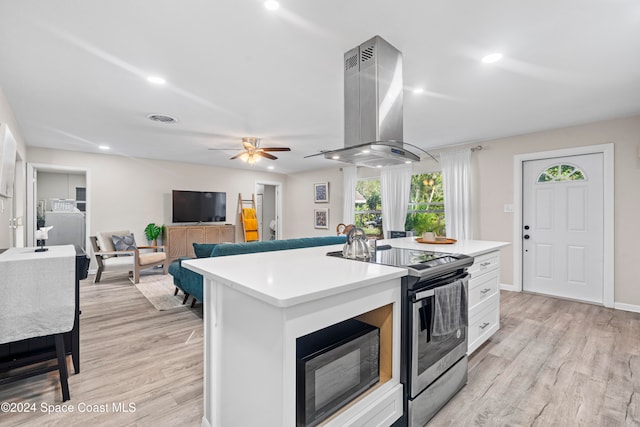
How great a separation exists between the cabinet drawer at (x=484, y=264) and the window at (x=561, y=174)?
2255 mm

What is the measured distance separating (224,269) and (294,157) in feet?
15.3

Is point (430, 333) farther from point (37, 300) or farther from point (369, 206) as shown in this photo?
point (369, 206)

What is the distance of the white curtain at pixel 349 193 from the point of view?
21.6 feet

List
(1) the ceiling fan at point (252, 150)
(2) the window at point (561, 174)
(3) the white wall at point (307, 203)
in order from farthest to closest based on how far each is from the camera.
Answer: (3) the white wall at point (307, 203), (1) the ceiling fan at point (252, 150), (2) the window at point (561, 174)

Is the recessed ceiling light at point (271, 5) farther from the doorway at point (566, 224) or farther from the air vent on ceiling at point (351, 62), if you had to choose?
the doorway at point (566, 224)

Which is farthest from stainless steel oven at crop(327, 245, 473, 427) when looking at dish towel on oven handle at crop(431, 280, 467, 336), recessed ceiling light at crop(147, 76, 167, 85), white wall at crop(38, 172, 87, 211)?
white wall at crop(38, 172, 87, 211)

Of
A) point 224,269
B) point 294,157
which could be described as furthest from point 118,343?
point 294,157

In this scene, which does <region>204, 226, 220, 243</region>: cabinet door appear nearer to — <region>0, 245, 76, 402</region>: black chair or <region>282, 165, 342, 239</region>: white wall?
<region>282, 165, 342, 239</region>: white wall

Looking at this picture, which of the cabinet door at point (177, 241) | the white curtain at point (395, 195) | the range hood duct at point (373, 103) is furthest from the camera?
the cabinet door at point (177, 241)

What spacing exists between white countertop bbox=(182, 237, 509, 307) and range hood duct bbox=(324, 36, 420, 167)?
78 centimetres

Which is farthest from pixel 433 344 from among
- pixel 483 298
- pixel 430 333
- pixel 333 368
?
pixel 483 298

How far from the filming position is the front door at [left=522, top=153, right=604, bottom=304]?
372cm

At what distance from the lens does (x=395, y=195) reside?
568 cm

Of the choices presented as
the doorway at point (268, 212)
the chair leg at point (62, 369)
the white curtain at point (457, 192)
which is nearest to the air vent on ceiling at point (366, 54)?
the chair leg at point (62, 369)
